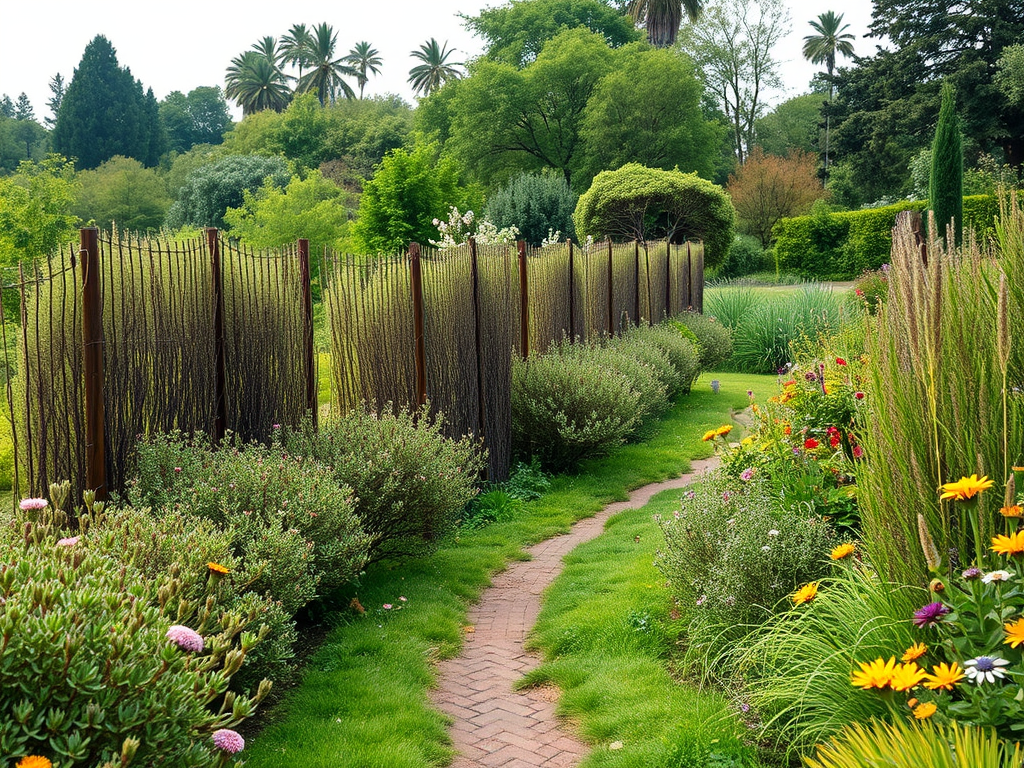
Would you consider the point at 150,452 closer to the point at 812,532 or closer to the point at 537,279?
the point at 812,532

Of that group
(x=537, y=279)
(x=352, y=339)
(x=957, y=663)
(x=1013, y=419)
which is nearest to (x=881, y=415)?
(x=1013, y=419)

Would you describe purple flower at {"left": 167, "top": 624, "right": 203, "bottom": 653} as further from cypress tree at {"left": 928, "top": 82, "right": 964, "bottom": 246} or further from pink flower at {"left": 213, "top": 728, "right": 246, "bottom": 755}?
cypress tree at {"left": 928, "top": 82, "right": 964, "bottom": 246}

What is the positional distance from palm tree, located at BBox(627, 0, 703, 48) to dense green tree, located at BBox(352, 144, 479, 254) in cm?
2718

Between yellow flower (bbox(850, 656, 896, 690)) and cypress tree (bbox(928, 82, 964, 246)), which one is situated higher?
cypress tree (bbox(928, 82, 964, 246))

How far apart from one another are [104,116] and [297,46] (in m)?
19.4

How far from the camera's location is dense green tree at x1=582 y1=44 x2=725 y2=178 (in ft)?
118

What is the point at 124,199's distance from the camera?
46.0 meters

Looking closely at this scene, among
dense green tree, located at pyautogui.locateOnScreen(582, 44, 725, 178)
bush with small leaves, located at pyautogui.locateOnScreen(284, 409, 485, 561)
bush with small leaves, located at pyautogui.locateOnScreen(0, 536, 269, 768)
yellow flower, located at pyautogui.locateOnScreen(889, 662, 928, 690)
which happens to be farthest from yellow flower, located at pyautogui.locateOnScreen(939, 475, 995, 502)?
dense green tree, located at pyautogui.locateOnScreen(582, 44, 725, 178)

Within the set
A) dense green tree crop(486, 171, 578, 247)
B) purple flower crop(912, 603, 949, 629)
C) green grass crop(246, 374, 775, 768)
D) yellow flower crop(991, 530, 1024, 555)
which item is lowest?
green grass crop(246, 374, 775, 768)

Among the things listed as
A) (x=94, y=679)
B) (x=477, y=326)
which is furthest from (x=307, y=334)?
(x=94, y=679)

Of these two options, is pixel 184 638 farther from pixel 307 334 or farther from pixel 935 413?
pixel 307 334

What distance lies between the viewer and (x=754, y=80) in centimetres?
4600

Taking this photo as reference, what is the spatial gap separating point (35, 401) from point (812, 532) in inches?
153

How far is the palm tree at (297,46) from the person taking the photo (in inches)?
2906
